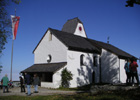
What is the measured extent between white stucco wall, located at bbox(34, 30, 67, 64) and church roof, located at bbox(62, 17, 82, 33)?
33.4ft

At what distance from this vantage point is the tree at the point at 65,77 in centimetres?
2348

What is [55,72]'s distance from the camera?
23.2 meters

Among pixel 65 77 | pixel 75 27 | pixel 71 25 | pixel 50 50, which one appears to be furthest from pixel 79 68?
pixel 71 25

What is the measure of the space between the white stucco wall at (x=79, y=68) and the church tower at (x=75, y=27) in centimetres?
964

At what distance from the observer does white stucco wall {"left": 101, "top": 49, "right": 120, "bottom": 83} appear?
2995cm

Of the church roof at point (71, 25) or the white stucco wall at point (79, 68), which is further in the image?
the church roof at point (71, 25)

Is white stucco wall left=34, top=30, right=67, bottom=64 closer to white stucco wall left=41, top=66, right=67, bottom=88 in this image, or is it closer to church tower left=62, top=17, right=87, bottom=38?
white stucco wall left=41, top=66, right=67, bottom=88

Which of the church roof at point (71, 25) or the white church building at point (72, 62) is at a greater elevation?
the church roof at point (71, 25)

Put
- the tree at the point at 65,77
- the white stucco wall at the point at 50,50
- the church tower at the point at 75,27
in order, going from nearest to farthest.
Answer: the tree at the point at 65,77 → the white stucco wall at the point at 50,50 → the church tower at the point at 75,27

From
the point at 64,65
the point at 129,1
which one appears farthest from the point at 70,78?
the point at 129,1

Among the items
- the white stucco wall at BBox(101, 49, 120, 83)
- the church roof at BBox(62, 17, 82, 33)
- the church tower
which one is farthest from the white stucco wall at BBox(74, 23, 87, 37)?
the white stucco wall at BBox(101, 49, 120, 83)

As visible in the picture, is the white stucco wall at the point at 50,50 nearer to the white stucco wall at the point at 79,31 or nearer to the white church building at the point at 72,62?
the white church building at the point at 72,62

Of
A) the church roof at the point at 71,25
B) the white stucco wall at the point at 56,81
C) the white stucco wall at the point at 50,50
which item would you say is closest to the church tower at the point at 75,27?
the church roof at the point at 71,25

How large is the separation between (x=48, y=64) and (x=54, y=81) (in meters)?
4.45
